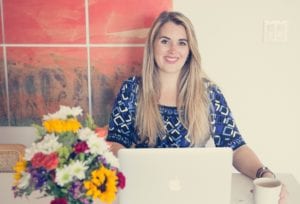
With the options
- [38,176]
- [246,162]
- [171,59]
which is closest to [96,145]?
[38,176]

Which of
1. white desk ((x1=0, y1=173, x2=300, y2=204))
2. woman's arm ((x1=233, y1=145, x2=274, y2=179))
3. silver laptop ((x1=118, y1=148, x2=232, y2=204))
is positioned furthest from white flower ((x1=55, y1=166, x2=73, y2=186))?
woman's arm ((x1=233, y1=145, x2=274, y2=179))

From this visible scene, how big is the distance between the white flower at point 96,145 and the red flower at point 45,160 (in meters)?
0.09

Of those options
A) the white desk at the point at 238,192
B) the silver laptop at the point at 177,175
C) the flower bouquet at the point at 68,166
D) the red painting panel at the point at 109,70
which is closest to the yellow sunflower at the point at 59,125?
the flower bouquet at the point at 68,166

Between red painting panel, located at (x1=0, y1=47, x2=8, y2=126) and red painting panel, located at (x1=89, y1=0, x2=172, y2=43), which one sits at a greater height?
red painting panel, located at (x1=89, y1=0, x2=172, y2=43)

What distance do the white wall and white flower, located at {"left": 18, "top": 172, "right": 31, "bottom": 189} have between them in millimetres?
1436

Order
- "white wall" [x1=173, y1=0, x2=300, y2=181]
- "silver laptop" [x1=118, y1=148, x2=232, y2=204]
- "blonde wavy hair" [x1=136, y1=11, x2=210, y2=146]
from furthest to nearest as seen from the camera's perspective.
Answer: "white wall" [x1=173, y1=0, x2=300, y2=181] → "blonde wavy hair" [x1=136, y1=11, x2=210, y2=146] → "silver laptop" [x1=118, y1=148, x2=232, y2=204]

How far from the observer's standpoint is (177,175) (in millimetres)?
1219

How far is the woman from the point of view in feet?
6.37

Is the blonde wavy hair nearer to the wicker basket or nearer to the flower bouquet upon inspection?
the wicker basket

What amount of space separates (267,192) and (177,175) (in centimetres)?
31

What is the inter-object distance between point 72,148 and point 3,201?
61 cm

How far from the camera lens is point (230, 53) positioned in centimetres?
224

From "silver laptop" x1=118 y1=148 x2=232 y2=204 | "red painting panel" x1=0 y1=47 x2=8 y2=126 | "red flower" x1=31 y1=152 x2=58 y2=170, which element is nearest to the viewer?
"red flower" x1=31 y1=152 x2=58 y2=170

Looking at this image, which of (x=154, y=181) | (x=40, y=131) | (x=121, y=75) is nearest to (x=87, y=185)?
(x=40, y=131)
